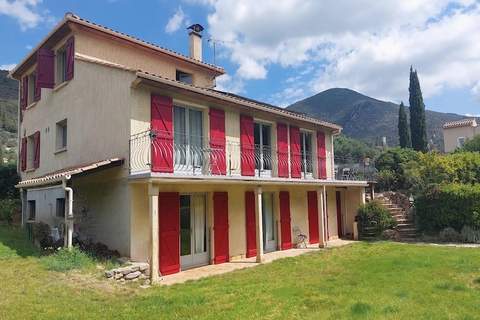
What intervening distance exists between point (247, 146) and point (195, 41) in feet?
23.2

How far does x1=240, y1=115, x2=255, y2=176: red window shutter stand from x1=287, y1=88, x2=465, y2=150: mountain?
50.8 metres

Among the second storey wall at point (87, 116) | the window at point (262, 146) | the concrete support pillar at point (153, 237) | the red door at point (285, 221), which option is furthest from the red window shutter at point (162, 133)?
the red door at point (285, 221)

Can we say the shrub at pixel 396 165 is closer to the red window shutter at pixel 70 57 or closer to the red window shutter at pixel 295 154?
the red window shutter at pixel 295 154

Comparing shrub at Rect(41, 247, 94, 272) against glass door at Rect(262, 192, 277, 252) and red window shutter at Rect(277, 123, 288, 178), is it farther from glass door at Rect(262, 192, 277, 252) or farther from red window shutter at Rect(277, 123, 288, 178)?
red window shutter at Rect(277, 123, 288, 178)

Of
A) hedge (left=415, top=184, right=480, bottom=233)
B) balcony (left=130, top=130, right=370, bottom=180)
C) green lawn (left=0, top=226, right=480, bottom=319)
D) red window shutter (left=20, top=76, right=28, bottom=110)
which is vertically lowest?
green lawn (left=0, top=226, right=480, bottom=319)

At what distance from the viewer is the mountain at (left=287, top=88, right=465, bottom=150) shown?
78938 millimetres

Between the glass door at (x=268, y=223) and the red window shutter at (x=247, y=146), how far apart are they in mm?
1796

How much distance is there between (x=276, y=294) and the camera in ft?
27.3

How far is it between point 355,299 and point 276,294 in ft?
5.25

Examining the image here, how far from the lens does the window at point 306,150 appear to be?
18000mm

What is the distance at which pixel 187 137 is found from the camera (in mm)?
12797

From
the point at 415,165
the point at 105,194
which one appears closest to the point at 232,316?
the point at 105,194

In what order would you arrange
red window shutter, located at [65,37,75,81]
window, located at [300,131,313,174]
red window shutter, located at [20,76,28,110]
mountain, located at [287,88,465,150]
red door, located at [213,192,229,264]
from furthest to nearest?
mountain, located at [287,88,465,150] → red window shutter, located at [20,76,28,110] → window, located at [300,131,313,174] → red window shutter, located at [65,37,75,81] → red door, located at [213,192,229,264]

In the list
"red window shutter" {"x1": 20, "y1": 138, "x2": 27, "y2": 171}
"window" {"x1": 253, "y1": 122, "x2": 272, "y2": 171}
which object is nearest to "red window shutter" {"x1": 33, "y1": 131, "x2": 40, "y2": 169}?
"red window shutter" {"x1": 20, "y1": 138, "x2": 27, "y2": 171}
